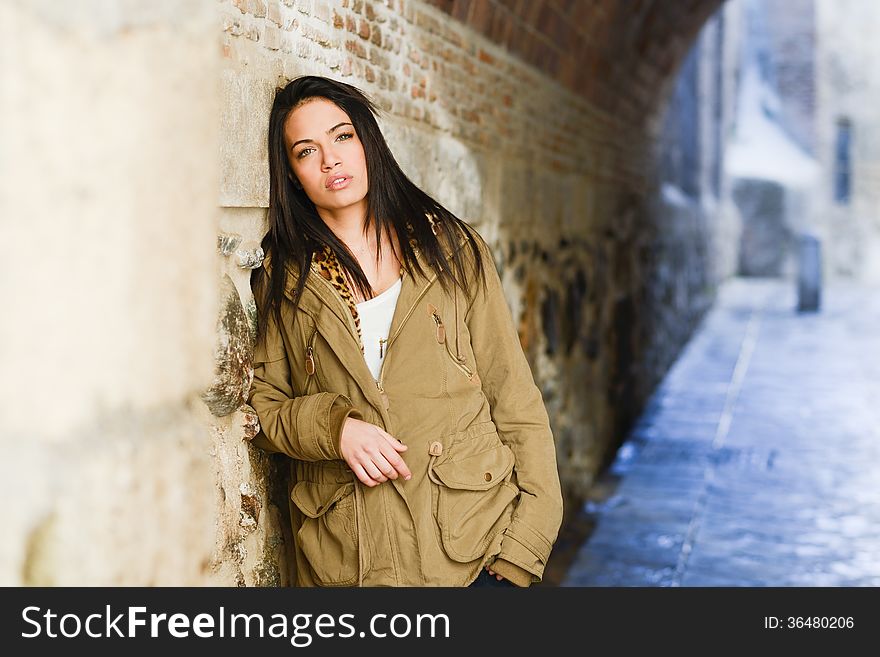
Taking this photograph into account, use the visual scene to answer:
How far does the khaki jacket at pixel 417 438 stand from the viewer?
1.89 m

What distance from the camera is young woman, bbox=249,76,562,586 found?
1.89 metres

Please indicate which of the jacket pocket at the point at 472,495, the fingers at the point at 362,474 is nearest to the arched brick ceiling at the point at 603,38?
the jacket pocket at the point at 472,495

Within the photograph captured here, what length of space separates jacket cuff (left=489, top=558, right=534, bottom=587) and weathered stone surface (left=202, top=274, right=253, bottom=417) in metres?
0.58

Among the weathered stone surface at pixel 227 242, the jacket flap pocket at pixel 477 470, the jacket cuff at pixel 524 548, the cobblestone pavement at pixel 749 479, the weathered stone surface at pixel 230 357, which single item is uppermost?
the weathered stone surface at pixel 227 242

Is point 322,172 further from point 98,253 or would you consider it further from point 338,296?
point 98,253

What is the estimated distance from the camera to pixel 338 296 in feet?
6.31

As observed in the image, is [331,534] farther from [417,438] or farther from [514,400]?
[514,400]

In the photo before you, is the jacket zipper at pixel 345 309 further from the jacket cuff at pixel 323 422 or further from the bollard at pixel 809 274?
the bollard at pixel 809 274

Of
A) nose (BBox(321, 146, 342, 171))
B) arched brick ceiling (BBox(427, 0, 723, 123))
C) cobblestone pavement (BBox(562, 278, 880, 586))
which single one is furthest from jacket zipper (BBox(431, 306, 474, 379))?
cobblestone pavement (BBox(562, 278, 880, 586))

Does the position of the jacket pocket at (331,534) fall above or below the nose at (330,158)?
below

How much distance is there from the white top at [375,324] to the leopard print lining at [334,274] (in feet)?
0.04

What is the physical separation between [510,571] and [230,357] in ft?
2.18

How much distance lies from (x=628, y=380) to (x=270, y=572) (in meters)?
4.95
